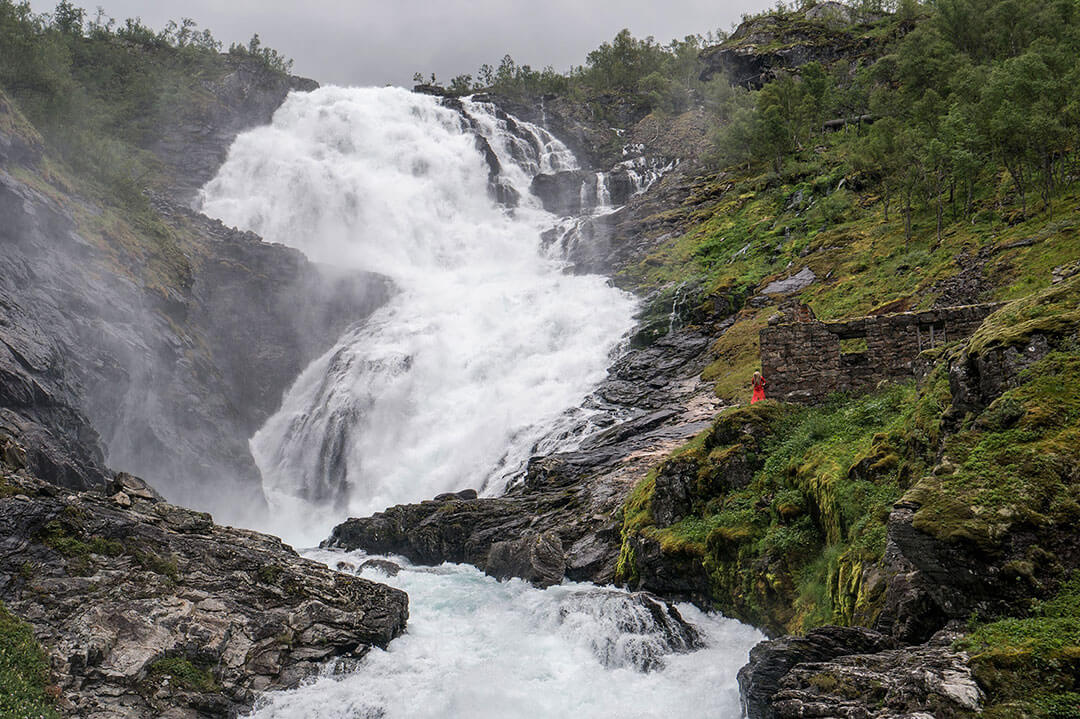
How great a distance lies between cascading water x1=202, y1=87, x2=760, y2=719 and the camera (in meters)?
10.8

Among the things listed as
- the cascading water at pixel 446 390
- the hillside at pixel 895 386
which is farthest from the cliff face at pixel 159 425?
the hillside at pixel 895 386

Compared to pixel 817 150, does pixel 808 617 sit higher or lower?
lower

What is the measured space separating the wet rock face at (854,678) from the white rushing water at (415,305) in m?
17.2

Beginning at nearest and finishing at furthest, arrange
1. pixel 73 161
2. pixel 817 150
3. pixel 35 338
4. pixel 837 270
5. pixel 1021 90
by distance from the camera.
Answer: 1. pixel 1021 90
2. pixel 35 338
3. pixel 837 270
4. pixel 73 161
5. pixel 817 150

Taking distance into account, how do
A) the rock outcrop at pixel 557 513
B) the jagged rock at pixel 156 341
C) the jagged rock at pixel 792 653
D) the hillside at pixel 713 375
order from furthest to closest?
the jagged rock at pixel 156 341, the rock outcrop at pixel 557 513, the jagged rock at pixel 792 653, the hillside at pixel 713 375

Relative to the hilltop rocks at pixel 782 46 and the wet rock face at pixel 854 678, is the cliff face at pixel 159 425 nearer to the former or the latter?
the wet rock face at pixel 854 678

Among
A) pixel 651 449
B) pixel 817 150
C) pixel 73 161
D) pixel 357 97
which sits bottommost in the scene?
pixel 651 449

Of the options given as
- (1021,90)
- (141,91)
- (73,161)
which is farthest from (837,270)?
(141,91)

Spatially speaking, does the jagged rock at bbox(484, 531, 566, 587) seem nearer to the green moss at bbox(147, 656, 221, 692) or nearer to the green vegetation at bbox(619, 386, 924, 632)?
the green vegetation at bbox(619, 386, 924, 632)

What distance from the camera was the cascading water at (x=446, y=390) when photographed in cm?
1080

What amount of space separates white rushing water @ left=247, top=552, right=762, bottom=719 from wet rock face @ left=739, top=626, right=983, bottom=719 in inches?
54.1

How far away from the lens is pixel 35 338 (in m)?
24.7

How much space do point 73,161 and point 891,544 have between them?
44375 millimetres

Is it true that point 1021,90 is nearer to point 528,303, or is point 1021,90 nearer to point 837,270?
point 837,270
